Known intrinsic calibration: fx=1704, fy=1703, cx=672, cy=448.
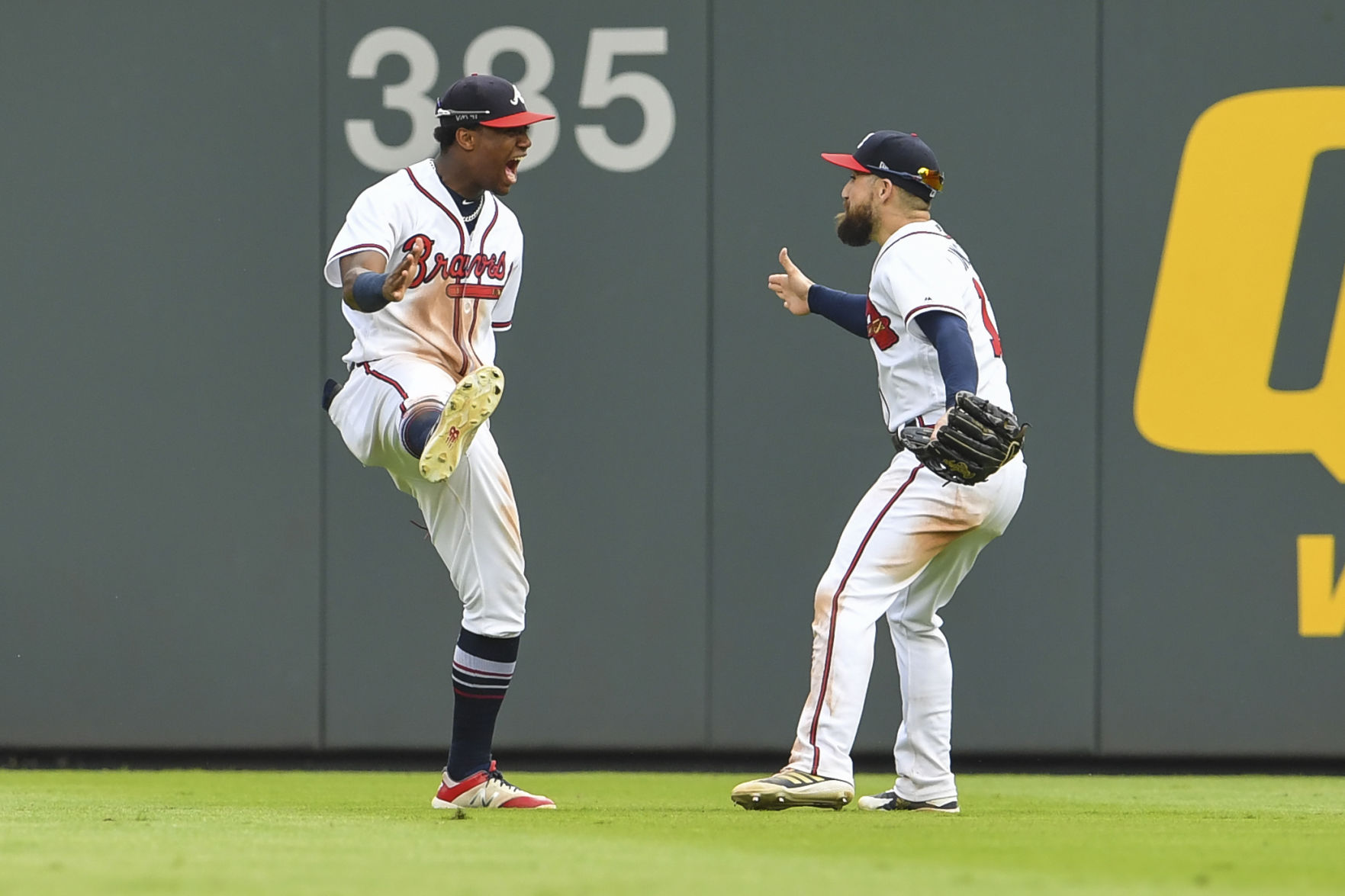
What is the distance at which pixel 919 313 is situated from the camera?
4258mm

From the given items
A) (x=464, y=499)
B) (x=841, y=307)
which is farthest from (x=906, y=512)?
(x=464, y=499)

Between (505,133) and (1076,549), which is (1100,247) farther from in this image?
(505,133)

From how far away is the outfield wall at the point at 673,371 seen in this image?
6262 mm

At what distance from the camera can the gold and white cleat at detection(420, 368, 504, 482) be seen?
4.19 meters

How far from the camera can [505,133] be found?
4.62 m

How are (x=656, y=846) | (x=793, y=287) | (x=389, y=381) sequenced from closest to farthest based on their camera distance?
(x=656, y=846)
(x=389, y=381)
(x=793, y=287)

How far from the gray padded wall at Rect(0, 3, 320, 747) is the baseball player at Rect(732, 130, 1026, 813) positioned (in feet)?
8.29

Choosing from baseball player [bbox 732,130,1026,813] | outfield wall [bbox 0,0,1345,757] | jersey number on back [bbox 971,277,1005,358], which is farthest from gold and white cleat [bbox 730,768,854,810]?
outfield wall [bbox 0,0,1345,757]

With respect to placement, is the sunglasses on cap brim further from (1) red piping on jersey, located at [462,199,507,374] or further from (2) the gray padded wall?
(2) the gray padded wall

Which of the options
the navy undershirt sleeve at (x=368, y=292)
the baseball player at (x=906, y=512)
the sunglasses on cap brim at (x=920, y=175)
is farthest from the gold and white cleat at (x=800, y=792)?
the sunglasses on cap brim at (x=920, y=175)

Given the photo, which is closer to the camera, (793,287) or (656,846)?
(656,846)

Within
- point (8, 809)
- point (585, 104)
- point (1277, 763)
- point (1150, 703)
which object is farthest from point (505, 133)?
point (1277, 763)

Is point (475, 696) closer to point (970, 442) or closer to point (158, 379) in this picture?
point (970, 442)

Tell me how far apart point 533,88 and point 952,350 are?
2725 millimetres
